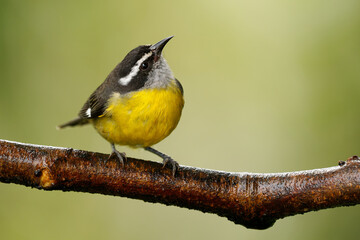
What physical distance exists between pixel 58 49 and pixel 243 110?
2.65 m

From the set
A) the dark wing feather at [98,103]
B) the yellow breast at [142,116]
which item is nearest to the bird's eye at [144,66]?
the yellow breast at [142,116]

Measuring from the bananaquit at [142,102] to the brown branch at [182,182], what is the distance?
717 millimetres

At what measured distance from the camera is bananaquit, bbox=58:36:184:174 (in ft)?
12.9

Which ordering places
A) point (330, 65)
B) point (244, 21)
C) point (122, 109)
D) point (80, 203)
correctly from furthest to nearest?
point (244, 21) → point (80, 203) → point (330, 65) → point (122, 109)

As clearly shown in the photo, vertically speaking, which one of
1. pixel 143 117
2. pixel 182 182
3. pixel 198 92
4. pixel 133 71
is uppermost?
pixel 198 92

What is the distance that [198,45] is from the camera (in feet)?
23.0

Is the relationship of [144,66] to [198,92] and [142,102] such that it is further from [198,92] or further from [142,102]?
[198,92]

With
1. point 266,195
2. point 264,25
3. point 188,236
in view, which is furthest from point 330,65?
point 266,195

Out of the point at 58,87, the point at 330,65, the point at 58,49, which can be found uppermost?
the point at 330,65

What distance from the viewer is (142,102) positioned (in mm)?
3992

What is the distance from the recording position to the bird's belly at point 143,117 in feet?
12.9

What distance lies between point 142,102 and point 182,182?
3.53ft

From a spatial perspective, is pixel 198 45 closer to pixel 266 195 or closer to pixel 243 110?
pixel 243 110

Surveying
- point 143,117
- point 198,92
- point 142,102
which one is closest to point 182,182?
point 143,117
